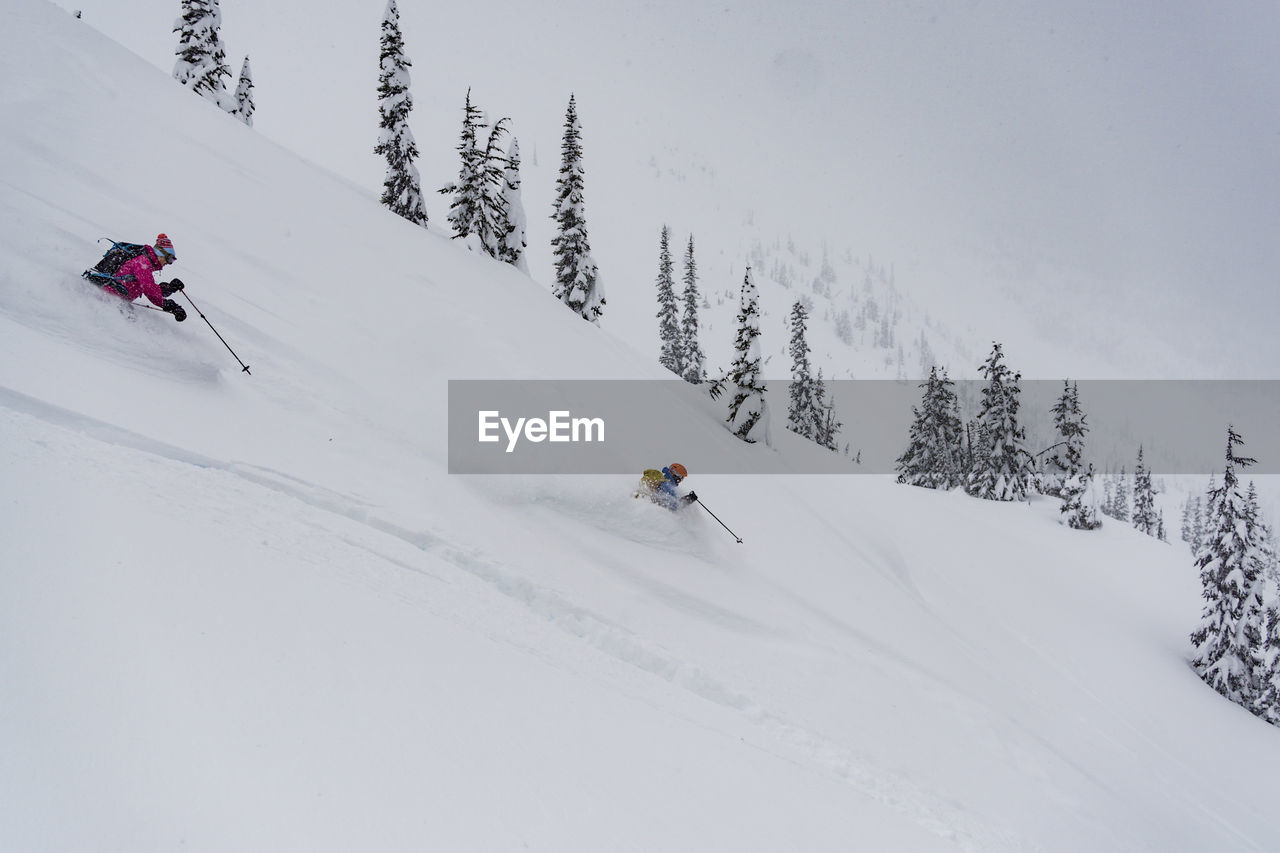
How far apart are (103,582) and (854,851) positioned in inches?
278

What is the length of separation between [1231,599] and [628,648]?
2737 cm

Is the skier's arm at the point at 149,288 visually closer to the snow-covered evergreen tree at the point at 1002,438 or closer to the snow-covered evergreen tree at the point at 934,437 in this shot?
the snow-covered evergreen tree at the point at 1002,438

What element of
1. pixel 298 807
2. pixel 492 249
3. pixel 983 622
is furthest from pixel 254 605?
pixel 492 249

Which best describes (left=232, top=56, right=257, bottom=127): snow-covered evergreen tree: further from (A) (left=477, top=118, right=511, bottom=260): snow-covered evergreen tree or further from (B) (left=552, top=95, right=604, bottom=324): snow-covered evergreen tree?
(B) (left=552, top=95, right=604, bottom=324): snow-covered evergreen tree

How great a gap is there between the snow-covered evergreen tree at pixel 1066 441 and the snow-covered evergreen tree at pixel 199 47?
55.6 m

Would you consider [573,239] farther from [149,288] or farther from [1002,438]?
[1002,438]

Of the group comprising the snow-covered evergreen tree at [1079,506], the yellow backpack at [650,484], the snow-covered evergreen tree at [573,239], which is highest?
the snow-covered evergreen tree at [573,239]

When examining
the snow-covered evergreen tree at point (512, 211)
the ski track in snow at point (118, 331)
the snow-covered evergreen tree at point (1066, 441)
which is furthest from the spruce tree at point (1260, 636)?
the ski track in snow at point (118, 331)

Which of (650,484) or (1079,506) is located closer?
(650,484)

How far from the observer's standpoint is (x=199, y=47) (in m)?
30.4

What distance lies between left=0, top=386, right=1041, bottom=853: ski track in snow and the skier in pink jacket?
9.73 ft

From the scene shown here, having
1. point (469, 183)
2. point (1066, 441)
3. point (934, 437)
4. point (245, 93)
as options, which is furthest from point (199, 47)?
point (1066, 441)

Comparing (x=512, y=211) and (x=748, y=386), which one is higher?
(x=512, y=211)

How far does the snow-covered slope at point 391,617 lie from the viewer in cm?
364
